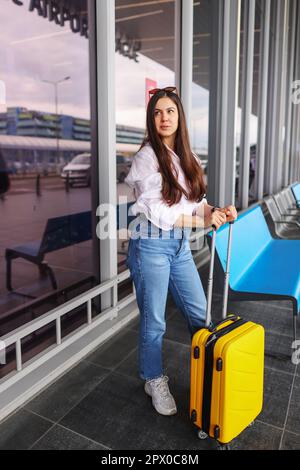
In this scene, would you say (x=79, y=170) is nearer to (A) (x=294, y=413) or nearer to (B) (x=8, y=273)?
(B) (x=8, y=273)

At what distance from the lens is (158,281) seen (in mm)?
1965

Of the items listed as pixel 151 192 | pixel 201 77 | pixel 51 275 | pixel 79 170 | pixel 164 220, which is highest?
pixel 201 77

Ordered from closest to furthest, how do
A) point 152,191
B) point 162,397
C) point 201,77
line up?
1. point 152,191
2. point 162,397
3. point 201,77

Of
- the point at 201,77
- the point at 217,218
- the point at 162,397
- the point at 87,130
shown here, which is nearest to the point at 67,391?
the point at 162,397

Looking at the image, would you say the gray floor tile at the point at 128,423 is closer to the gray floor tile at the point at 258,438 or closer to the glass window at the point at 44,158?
the gray floor tile at the point at 258,438

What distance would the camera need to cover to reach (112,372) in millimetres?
2469

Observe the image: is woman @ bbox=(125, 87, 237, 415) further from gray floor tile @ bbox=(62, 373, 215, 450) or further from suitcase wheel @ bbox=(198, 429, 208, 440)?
suitcase wheel @ bbox=(198, 429, 208, 440)

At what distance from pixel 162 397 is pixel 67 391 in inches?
22.2

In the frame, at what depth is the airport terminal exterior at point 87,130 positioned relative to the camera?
255cm

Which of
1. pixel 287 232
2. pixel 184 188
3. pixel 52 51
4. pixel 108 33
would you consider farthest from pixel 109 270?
pixel 287 232

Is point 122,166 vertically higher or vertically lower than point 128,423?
higher

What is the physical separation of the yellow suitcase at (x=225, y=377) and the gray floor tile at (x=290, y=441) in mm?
190

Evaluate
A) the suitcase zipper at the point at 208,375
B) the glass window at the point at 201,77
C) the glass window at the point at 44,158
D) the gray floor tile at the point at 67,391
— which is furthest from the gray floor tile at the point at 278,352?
the glass window at the point at 201,77

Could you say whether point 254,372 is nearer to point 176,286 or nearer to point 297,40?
point 176,286
